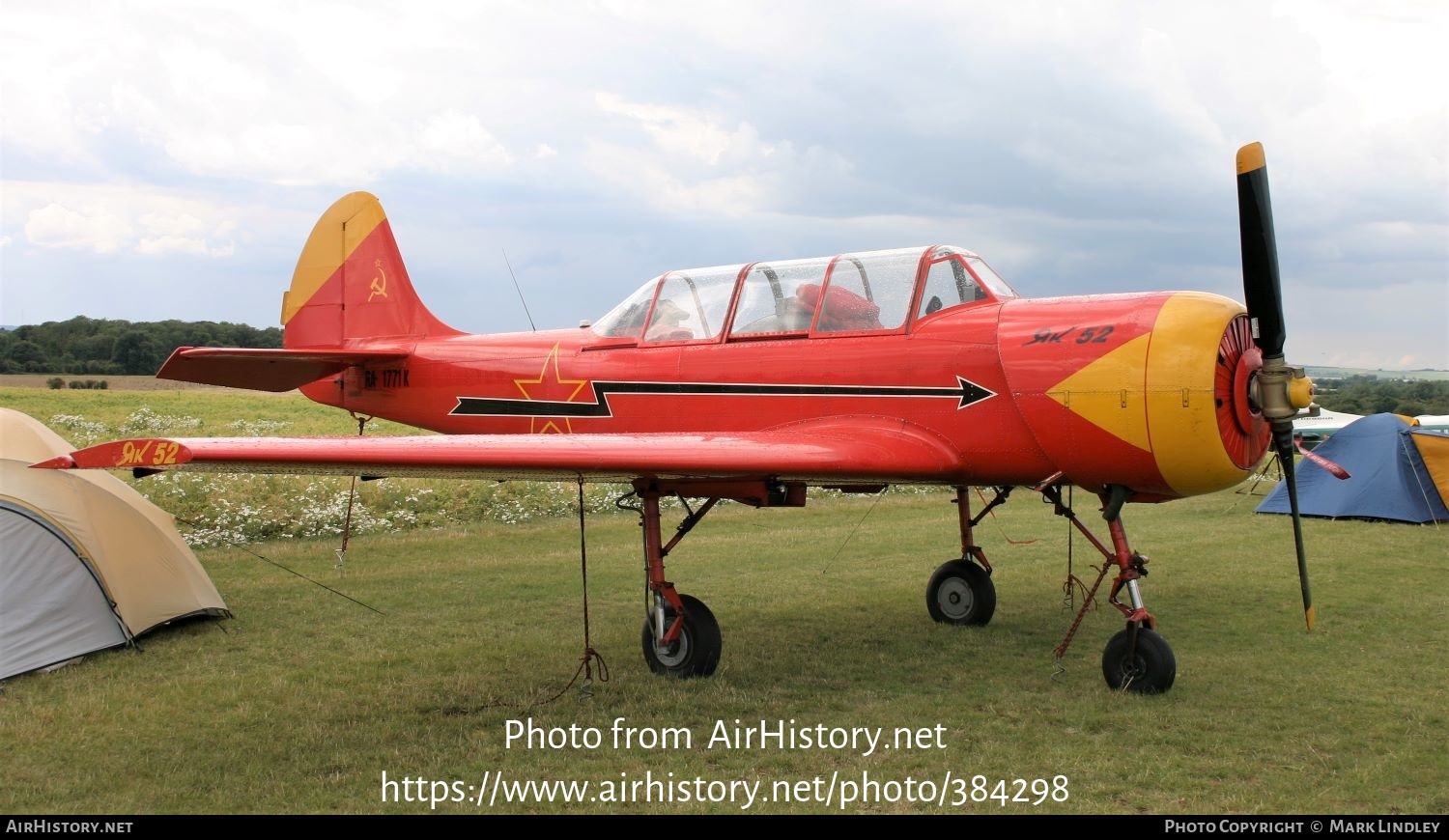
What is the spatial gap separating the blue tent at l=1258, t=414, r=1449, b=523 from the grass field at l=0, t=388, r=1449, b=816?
3461mm

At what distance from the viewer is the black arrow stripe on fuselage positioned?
676 centimetres

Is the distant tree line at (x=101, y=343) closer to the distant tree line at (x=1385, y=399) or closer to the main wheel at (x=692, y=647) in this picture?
the main wheel at (x=692, y=647)

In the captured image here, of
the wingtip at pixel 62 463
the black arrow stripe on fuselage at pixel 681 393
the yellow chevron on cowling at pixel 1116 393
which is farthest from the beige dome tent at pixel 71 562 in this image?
the yellow chevron on cowling at pixel 1116 393

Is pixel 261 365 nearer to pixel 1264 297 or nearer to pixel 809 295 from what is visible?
pixel 809 295

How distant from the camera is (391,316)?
10.6 meters

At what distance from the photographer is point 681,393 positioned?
7.83 m

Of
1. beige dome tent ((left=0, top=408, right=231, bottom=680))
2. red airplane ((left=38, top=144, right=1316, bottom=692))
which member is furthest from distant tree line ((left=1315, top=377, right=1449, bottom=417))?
beige dome tent ((left=0, top=408, right=231, bottom=680))

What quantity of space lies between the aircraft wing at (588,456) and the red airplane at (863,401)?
0.02 metres

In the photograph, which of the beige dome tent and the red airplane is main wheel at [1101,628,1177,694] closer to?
the red airplane

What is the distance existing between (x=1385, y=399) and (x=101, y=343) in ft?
141

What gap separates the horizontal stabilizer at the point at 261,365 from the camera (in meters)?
8.49
